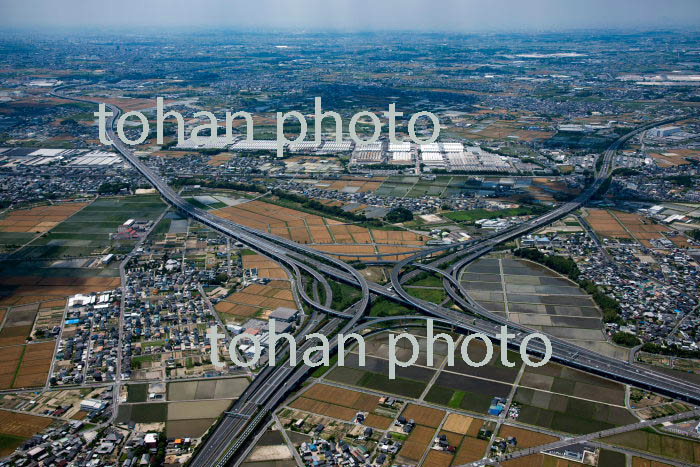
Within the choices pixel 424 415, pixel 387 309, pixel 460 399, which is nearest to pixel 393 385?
pixel 424 415

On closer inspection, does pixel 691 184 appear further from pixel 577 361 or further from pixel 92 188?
pixel 92 188

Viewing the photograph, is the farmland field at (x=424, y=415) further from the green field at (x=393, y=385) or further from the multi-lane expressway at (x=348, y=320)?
the multi-lane expressway at (x=348, y=320)

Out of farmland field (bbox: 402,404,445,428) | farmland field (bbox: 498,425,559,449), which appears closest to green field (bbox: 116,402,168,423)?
farmland field (bbox: 402,404,445,428)

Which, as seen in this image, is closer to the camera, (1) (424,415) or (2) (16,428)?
(2) (16,428)

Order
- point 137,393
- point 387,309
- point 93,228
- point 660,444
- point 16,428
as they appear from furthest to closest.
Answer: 1. point 93,228
2. point 387,309
3. point 137,393
4. point 16,428
5. point 660,444

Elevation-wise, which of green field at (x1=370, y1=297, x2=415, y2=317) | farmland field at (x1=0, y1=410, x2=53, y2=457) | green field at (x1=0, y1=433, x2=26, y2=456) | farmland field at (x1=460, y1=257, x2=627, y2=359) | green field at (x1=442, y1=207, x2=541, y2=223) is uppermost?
green field at (x1=442, y1=207, x2=541, y2=223)

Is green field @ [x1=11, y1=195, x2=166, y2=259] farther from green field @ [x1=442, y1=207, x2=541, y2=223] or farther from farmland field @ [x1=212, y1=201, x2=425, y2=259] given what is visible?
green field @ [x1=442, y1=207, x2=541, y2=223]

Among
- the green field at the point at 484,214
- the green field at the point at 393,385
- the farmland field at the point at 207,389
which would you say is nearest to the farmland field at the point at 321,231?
the green field at the point at 484,214

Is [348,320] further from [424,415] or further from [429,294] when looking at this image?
[424,415]
